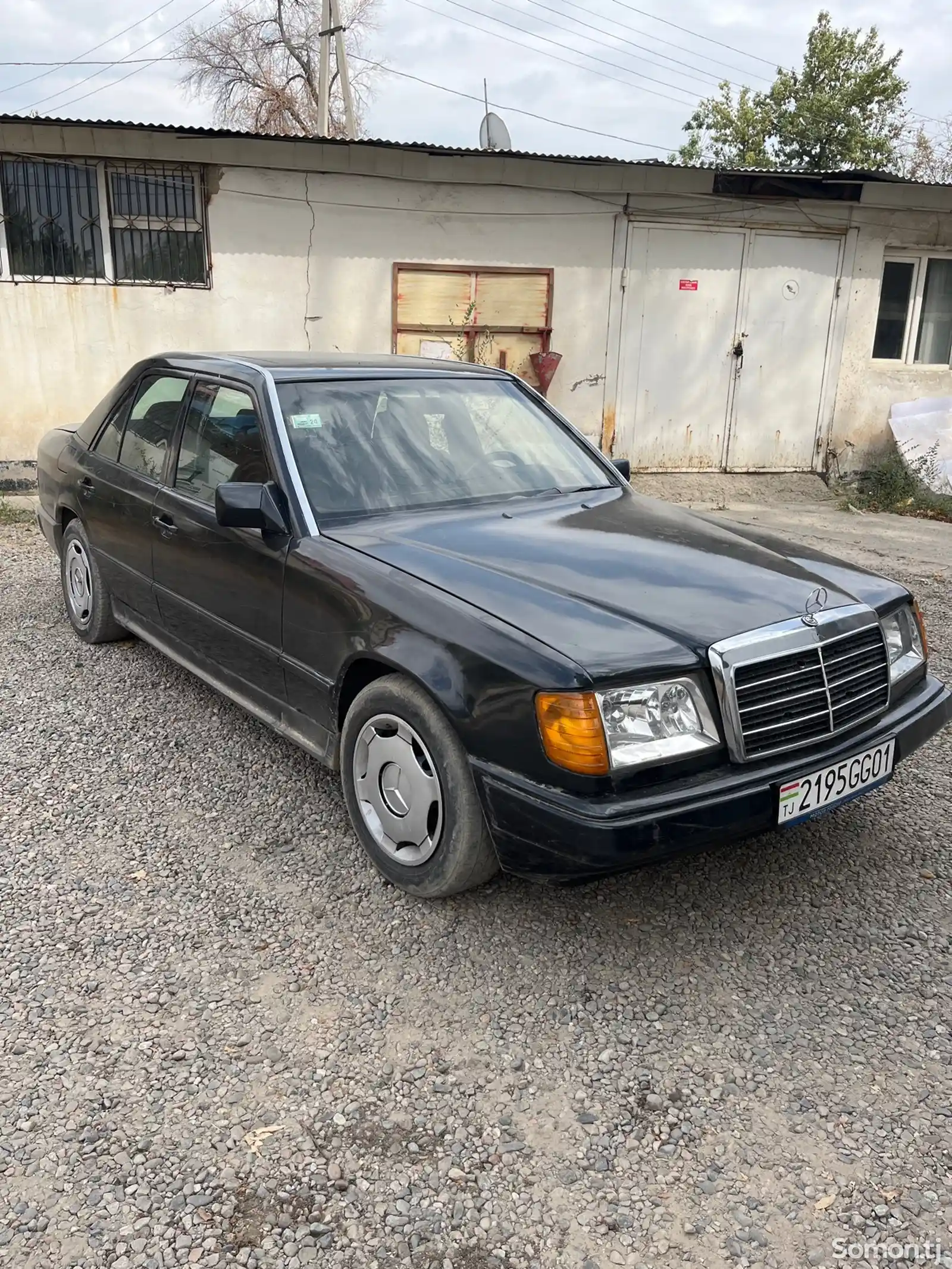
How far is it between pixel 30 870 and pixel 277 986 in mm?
1084

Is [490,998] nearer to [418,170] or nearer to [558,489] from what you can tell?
[558,489]

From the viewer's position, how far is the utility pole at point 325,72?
20.2 meters

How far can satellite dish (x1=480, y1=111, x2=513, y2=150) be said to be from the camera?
10961mm

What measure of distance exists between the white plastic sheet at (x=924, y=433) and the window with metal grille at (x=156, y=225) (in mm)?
8127

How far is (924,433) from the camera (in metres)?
11.6

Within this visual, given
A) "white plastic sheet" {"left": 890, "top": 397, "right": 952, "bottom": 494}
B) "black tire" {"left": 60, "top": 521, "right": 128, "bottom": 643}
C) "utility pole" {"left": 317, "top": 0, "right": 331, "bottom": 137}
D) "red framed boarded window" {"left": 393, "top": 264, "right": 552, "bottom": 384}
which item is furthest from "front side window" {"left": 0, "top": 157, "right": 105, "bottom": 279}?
"utility pole" {"left": 317, "top": 0, "right": 331, "bottom": 137}

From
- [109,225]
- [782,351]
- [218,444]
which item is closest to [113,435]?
[218,444]

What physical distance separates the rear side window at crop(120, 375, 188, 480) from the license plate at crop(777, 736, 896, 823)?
302 cm

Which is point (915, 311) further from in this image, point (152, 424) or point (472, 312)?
point (152, 424)

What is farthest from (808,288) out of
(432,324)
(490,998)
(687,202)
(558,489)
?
(490,998)

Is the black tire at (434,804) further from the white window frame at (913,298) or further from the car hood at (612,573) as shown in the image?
the white window frame at (913,298)

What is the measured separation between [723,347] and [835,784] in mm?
9262

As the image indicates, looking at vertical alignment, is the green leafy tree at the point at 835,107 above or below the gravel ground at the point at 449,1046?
above

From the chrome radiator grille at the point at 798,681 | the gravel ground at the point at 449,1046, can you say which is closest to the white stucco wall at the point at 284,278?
the gravel ground at the point at 449,1046
